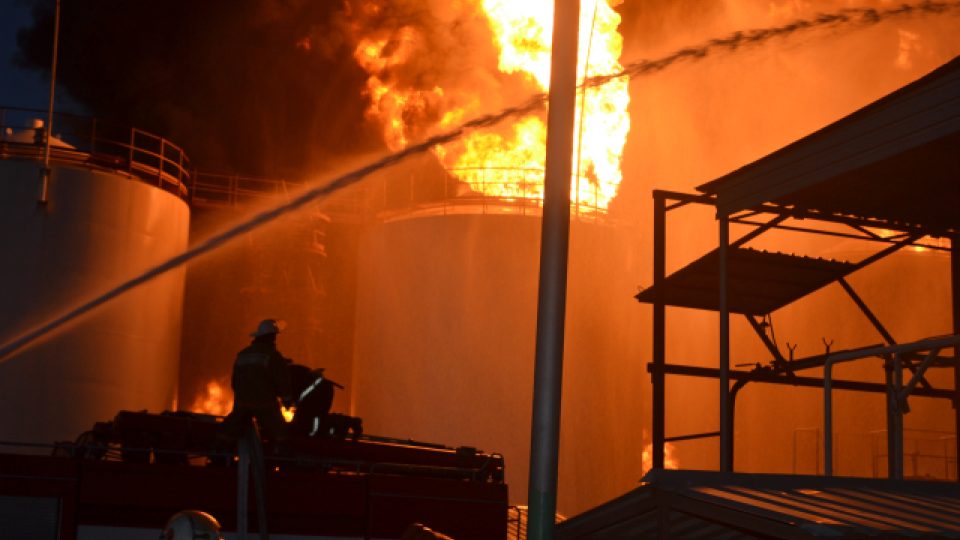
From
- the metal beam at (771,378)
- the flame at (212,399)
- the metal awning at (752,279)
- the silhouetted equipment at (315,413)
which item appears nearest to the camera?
the silhouetted equipment at (315,413)

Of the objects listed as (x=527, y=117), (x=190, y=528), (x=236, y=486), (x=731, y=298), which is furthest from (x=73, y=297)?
(x=190, y=528)

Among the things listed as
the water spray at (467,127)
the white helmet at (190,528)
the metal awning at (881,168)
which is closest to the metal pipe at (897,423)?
the metal awning at (881,168)

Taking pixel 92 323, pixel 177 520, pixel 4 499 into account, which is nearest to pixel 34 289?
pixel 92 323

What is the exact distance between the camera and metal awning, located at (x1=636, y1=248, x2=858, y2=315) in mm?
17453

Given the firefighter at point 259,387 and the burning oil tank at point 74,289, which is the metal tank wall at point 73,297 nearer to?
the burning oil tank at point 74,289

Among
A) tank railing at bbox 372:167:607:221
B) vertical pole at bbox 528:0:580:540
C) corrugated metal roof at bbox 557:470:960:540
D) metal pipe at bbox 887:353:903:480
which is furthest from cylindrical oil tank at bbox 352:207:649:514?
vertical pole at bbox 528:0:580:540

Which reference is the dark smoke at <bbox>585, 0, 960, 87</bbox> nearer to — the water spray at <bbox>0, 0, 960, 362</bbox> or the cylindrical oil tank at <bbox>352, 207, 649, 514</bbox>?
the water spray at <bbox>0, 0, 960, 362</bbox>

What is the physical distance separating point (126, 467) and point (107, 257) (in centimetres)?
1187

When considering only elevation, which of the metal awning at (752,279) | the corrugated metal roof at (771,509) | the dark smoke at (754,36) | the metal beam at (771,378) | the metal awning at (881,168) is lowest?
the corrugated metal roof at (771,509)

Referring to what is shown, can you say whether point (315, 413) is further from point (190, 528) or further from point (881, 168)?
point (881, 168)

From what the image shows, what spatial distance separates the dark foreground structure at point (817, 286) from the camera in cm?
871

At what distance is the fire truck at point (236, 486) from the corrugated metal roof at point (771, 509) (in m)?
3.31

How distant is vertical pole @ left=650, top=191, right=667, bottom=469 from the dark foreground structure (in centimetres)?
3

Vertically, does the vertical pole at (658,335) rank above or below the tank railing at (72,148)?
below
